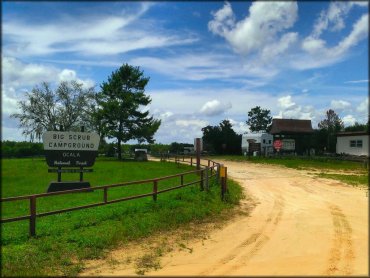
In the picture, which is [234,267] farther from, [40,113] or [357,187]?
[40,113]

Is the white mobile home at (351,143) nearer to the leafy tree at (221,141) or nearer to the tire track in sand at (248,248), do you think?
the leafy tree at (221,141)

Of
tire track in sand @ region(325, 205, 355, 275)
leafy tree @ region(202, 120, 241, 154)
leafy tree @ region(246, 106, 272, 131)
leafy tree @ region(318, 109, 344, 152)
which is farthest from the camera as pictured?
leafy tree @ region(246, 106, 272, 131)

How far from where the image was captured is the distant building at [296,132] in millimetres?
62906

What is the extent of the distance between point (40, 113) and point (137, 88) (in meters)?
15.5

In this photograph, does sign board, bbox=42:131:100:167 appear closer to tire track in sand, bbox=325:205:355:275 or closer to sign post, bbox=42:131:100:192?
sign post, bbox=42:131:100:192

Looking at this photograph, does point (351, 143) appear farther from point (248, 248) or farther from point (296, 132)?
point (248, 248)

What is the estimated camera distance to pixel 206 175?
664 inches

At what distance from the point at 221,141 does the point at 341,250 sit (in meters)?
63.5

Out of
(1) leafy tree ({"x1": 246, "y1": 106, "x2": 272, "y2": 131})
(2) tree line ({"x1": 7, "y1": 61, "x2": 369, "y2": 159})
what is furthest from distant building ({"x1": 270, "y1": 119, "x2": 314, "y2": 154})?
(1) leafy tree ({"x1": 246, "y1": 106, "x2": 272, "y2": 131})

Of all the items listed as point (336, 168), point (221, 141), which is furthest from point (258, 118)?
→ point (336, 168)

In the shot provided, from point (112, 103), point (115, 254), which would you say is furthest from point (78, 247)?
point (112, 103)

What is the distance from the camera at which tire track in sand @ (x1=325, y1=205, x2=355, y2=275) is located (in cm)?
685

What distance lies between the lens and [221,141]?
2820 inches

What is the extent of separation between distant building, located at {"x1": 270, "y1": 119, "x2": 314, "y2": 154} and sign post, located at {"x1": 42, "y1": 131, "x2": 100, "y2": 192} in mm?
43203
